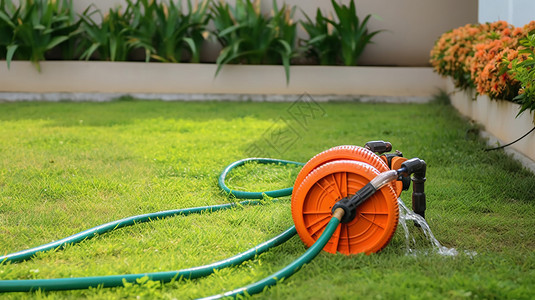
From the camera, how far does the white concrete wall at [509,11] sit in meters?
4.29

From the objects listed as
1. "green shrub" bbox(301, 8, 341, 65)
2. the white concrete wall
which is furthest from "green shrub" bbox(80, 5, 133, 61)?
the white concrete wall

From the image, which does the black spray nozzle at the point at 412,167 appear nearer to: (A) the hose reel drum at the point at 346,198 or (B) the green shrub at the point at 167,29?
(A) the hose reel drum at the point at 346,198

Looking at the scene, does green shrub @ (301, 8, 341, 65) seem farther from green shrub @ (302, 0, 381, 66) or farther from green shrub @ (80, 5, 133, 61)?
green shrub @ (80, 5, 133, 61)

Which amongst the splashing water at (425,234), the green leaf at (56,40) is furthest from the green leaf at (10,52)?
the splashing water at (425,234)

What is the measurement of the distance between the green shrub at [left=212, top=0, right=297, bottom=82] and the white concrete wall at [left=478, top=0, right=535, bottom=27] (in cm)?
254

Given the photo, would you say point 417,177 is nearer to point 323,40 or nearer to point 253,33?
point 253,33

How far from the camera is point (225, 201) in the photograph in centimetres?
313

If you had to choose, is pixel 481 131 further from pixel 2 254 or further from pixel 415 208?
pixel 2 254

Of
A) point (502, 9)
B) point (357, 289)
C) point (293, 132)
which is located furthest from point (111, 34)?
point (357, 289)

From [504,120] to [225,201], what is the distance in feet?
8.00

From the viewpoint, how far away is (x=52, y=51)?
807cm

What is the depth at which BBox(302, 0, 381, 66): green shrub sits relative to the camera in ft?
24.7

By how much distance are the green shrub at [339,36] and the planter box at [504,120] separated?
2237 millimetres

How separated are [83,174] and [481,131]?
3425mm
